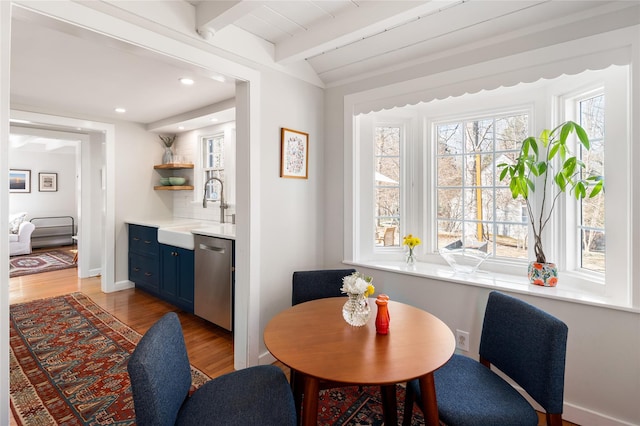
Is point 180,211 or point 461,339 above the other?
point 180,211

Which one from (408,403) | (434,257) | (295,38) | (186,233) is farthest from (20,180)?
(408,403)

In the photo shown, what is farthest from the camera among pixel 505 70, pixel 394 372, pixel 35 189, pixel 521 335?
pixel 35 189

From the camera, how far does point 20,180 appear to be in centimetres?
748

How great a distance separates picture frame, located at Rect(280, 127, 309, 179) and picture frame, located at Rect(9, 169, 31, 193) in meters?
8.47

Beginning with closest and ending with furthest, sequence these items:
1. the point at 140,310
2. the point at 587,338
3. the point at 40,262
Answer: the point at 587,338 < the point at 140,310 < the point at 40,262

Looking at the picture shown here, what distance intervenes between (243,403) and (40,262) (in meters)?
6.63

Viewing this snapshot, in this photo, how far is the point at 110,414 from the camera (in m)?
1.87

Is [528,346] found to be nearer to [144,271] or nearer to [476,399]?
[476,399]

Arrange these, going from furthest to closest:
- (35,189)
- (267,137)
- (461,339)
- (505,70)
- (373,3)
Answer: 1. (35,189)
2. (267,137)
3. (461,339)
4. (505,70)
5. (373,3)

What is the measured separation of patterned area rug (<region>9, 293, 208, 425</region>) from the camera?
1890 millimetres

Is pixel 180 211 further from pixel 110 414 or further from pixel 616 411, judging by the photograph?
pixel 616 411

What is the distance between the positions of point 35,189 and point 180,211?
18.5 feet

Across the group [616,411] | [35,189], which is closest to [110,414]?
[616,411]

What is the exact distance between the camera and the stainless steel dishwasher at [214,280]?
283 cm
